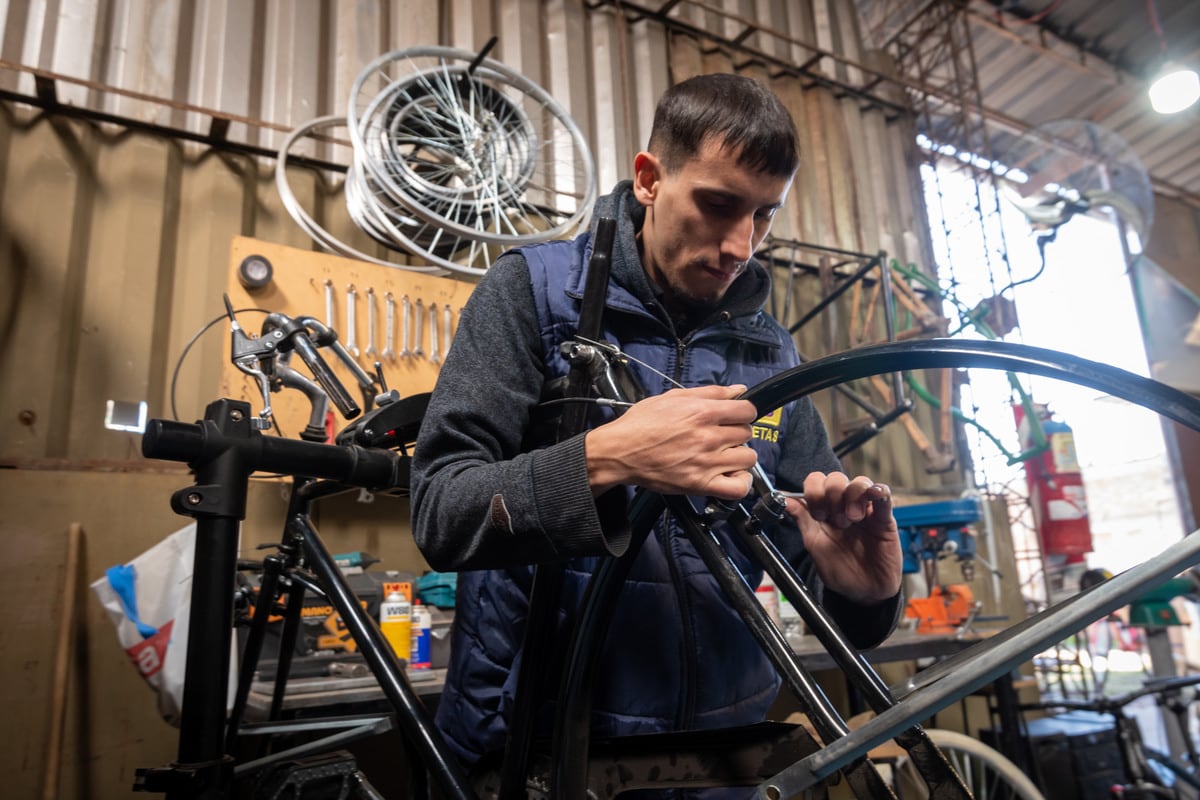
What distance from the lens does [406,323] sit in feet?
7.79

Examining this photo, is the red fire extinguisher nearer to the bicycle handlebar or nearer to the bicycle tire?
the bicycle tire

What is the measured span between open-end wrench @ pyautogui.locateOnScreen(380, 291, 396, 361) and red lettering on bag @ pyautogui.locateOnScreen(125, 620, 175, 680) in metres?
1.02

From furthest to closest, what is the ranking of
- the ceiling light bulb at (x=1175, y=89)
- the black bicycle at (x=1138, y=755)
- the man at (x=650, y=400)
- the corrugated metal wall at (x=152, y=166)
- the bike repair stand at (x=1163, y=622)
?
the ceiling light bulb at (x=1175, y=89) → the bike repair stand at (x=1163, y=622) → the black bicycle at (x=1138, y=755) → the corrugated metal wall at (x=152, y=166) → the man at (x=650, y=400)

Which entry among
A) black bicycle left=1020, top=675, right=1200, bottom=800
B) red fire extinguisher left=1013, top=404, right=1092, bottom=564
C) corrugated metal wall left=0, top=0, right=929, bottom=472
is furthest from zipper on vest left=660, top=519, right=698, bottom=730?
red fire extinguisher left=1013, top=404, right=1092, bottom=564

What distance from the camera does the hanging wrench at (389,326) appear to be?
231 cm

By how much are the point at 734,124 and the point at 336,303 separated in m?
1.75

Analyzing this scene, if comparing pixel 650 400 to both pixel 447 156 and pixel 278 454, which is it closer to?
pixel 278 454

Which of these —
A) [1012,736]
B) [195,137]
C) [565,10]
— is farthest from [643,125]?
[1012,736]

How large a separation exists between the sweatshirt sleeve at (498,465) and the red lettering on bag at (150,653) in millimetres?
1174

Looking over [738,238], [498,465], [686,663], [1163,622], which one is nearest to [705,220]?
[738,238]

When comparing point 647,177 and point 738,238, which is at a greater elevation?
point 647,177

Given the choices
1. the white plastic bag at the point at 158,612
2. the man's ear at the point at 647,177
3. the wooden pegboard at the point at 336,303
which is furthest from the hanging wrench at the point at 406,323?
the man's ear at the point at 647,177

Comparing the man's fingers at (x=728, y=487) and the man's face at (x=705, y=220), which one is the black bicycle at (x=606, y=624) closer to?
the man's fingers at (x=728, y=487)

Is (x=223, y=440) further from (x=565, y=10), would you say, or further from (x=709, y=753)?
(x=565, y=10)
